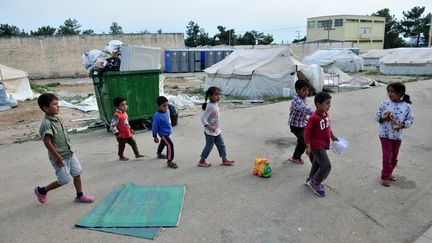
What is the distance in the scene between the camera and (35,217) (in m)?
3.90

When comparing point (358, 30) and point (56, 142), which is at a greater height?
point (358, 30)

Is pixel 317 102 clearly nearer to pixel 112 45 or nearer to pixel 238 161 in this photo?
pixel 238 161

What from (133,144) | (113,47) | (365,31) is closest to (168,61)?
(113,47)

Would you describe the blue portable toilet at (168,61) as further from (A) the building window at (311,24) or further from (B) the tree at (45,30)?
(A) the building window at (311,24)

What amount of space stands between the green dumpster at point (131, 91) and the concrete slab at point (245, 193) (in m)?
0.90

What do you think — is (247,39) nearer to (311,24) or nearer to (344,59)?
(311,24)

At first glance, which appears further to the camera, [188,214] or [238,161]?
[238,161]

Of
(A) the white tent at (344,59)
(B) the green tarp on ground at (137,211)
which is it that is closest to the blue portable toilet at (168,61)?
(A) the white tent at (344,59)

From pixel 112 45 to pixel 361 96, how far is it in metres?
10.5

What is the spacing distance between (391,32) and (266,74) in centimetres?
7055

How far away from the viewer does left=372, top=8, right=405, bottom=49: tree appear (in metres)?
70.1

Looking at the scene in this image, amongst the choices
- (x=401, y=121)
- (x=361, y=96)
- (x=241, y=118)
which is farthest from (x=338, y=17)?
(x=401, y=121)

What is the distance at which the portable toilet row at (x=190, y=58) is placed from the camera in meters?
30.0

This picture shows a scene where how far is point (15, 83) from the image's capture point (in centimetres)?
1480
